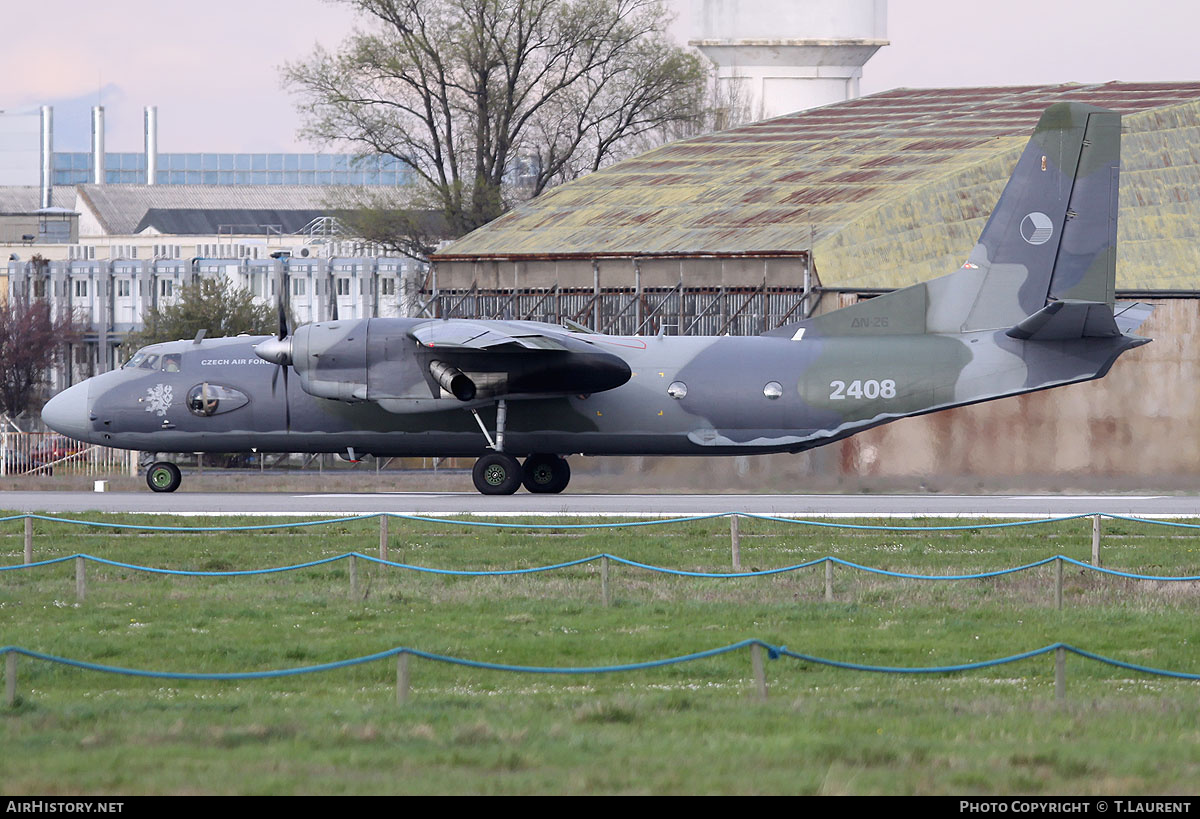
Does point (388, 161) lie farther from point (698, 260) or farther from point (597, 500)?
point (597, 500)

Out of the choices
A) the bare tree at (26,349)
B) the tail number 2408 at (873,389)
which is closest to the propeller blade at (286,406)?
the tail number 2408 at (873,389)

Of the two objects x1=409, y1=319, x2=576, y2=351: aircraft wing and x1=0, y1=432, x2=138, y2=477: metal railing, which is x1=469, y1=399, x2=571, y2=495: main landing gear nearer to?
x1=409, y1=319, x2=576, y2=351: aircraft wing

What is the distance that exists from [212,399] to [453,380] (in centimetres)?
559

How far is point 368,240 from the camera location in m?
57.9

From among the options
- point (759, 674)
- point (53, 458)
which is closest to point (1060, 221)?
point (759, 674)

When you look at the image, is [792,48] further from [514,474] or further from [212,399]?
[212,399]

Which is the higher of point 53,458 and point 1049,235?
point 1049,235

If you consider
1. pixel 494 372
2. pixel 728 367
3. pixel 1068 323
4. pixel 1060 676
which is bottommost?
pixel 1060 676

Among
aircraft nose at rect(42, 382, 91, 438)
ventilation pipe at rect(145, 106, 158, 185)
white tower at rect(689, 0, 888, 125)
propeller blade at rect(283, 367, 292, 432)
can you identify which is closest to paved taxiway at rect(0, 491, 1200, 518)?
aircraft nose at rect(42, 382, 91, 438)

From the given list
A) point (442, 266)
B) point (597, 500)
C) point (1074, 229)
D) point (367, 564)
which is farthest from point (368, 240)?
point (367, 564)

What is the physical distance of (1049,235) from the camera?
29766 mm

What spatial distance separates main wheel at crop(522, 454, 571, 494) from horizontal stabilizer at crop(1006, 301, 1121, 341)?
32.7ft

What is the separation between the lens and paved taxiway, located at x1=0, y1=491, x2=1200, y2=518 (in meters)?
27.2

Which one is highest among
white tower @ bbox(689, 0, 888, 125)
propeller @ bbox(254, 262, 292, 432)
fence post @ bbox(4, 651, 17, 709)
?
white tower @ bbox(689, 0, 888, 125)
